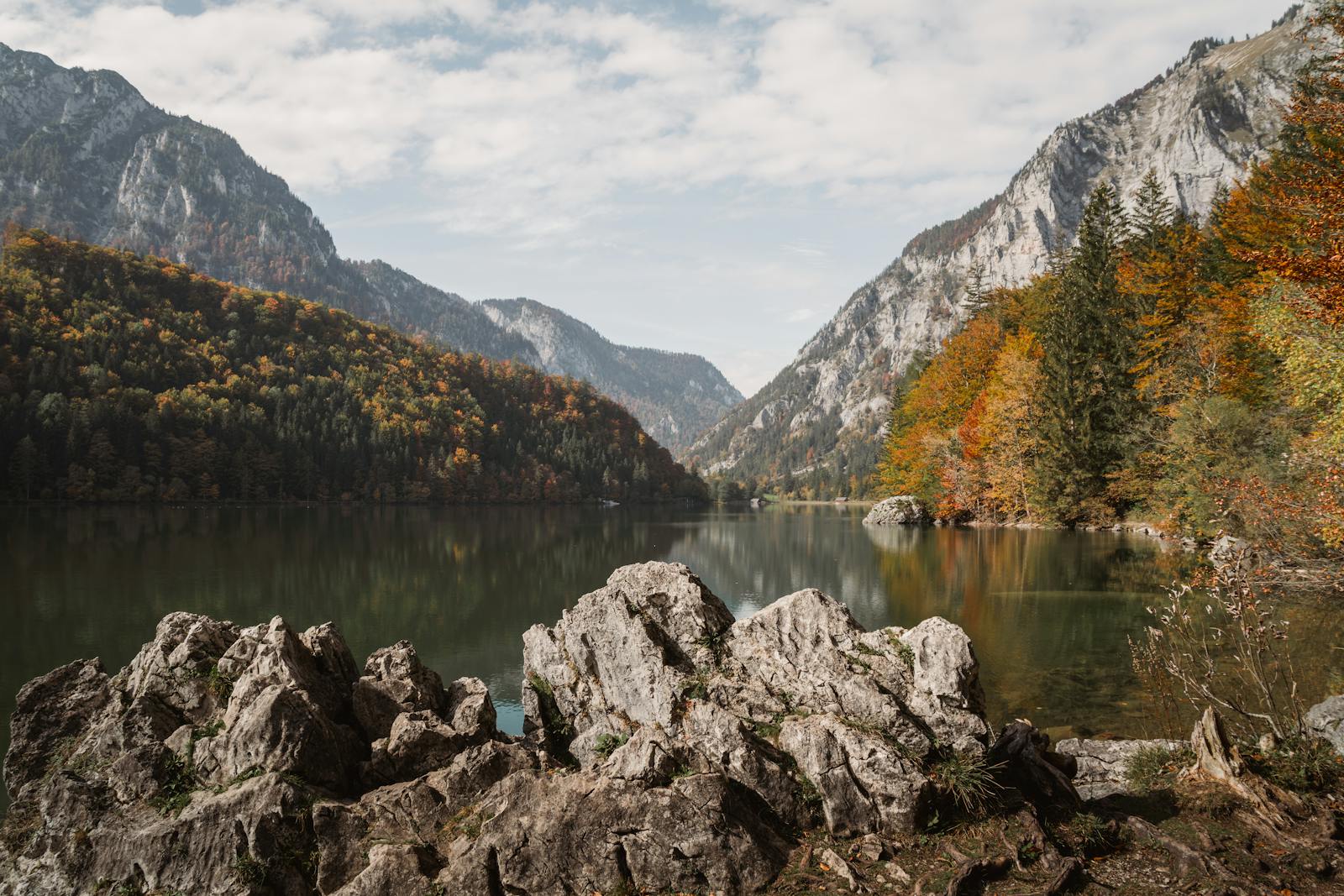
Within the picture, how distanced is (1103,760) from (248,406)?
129 m

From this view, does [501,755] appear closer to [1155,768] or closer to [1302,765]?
[1155,768]

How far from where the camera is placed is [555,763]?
9367 millimetres

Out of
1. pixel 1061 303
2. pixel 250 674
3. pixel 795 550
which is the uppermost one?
pixel 1061 303

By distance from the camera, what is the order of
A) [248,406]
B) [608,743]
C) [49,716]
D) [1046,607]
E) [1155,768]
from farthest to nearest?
[248,406], [1046,607], [49,716], [608,743], [1155,768]

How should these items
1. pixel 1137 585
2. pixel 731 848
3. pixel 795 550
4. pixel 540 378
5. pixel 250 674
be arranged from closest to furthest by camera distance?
pixel 731 848
pixel 250 674
pixel 1137 585
pixel 795 550
pixel 540 378

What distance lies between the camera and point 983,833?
7.29m

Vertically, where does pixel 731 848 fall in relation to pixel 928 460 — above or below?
below

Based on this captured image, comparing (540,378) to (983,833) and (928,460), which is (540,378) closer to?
(928,460)

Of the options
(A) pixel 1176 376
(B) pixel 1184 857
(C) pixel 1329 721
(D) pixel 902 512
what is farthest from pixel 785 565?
(B) pixel 1184 857

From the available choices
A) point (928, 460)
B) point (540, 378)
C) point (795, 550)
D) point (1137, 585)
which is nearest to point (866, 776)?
point (1137, 585)

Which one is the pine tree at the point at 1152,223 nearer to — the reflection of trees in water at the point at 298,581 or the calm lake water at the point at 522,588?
the calm lake water at the point at 522,588

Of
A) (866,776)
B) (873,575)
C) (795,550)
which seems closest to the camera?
(866,776)

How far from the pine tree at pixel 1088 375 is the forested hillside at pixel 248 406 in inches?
4141

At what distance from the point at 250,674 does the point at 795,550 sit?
46.1 meters
